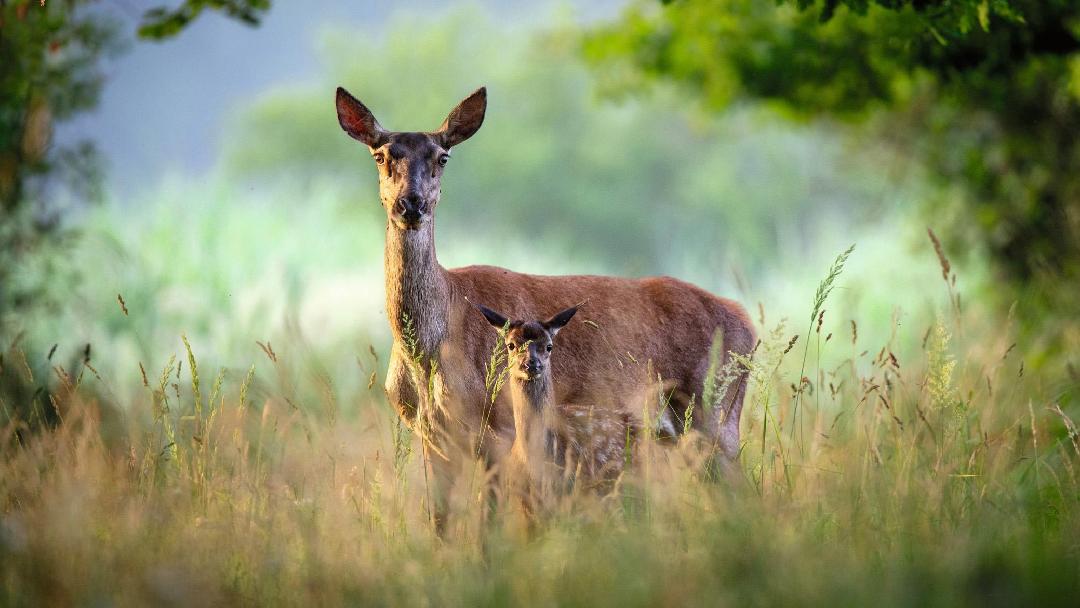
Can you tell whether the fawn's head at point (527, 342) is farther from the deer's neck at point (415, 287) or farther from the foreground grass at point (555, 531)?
the foreground grass at point (555, 531)

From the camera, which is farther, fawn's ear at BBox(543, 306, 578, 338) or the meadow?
fawn's ear at BBox(543, 306, 578, 338)

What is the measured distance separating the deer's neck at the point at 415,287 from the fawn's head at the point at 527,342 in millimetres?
386

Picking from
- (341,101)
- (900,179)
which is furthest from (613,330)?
(900,179)

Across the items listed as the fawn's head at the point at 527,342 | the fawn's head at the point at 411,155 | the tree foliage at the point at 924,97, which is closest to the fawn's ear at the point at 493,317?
the fawn's head at the point at 527,342

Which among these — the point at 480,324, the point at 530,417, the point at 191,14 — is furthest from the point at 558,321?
the point at 191,14

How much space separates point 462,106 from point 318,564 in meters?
2.77

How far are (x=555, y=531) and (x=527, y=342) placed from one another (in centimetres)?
127

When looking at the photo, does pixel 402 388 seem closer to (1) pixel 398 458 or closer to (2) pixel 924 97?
(1) pixel 398 458

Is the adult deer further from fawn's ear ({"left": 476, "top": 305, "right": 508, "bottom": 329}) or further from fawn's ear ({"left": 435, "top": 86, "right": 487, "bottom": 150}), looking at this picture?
fawn's ear ({"left": 476, "top": 305, "right": 508, "bottom": 329})

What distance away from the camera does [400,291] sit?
6.31 m

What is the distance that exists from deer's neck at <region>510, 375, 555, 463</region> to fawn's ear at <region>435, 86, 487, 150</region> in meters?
1.27

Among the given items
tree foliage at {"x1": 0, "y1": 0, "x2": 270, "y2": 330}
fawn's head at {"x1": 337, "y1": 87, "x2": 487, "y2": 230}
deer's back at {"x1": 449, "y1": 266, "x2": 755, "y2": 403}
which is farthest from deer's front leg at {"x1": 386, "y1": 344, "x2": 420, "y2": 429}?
tree foliage at {"x1": 0, "y1": 0, "x2": 270, "y2": 330}

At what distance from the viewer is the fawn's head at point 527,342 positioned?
592cm

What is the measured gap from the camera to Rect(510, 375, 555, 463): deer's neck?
6.07m
